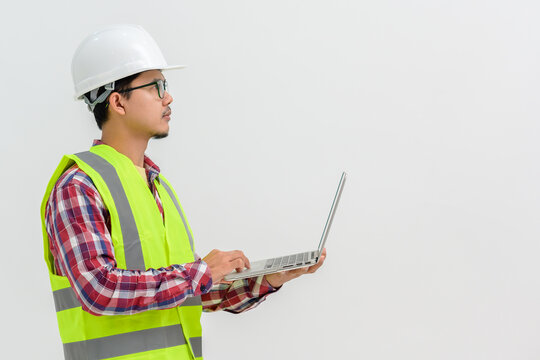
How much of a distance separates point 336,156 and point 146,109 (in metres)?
1.66

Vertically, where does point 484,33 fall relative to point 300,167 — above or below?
above

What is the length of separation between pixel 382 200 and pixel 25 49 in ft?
6.08

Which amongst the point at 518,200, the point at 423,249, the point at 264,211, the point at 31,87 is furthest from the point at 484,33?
the point at 31,87

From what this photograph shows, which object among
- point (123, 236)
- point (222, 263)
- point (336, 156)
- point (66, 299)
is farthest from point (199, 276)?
point (336, 156)

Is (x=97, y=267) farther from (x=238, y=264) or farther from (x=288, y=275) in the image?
(x=288, y=275)

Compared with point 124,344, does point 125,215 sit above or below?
above

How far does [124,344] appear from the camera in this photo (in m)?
1.71

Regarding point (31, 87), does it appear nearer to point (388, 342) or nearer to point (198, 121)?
point (198, 121)

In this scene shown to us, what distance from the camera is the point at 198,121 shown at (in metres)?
3.32

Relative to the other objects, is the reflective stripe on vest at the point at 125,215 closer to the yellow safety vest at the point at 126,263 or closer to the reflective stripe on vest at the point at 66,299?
the yellow safety vest at the point at 126,263

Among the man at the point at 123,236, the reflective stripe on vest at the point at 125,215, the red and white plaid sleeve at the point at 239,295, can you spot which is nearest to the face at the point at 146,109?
the man at the point at 123,236

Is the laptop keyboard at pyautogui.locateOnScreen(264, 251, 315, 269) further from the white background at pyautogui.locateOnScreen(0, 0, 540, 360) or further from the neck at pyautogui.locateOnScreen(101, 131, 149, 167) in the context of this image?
the white background at pyautogui.locateOnScreen(0, 0, 540, 360)

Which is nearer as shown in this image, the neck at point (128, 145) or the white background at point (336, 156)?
the neck at point (128, 145)

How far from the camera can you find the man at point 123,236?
158 centimetres
